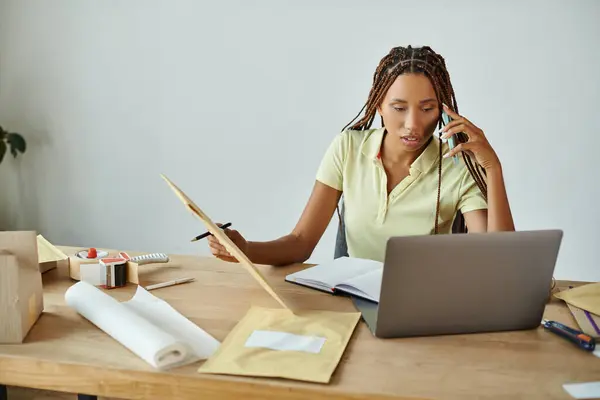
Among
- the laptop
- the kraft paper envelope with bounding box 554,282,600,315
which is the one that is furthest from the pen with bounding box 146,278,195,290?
the kraft paper envelope with bounding box 554,282,600,315

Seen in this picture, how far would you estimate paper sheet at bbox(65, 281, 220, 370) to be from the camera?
45.3 inches

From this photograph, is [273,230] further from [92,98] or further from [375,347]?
[375,347]

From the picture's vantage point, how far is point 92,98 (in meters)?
3.38

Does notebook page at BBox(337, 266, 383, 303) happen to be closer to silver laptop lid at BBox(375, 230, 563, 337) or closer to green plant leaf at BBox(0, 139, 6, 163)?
silver laptop lid at BBox(375, 230, 563, 337)

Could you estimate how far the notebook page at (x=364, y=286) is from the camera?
4.80 feet

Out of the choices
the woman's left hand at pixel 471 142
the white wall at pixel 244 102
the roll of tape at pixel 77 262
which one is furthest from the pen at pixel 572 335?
the white wall at pixel 244 102

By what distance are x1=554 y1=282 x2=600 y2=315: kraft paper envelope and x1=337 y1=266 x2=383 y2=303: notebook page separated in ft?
1.30

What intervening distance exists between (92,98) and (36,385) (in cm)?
242

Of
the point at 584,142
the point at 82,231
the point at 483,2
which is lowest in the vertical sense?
the point at 82,231

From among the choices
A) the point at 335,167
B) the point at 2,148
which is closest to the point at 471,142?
the point at 335,167

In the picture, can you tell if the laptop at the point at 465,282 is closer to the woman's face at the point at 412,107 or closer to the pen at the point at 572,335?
the pen at the point at 572,335

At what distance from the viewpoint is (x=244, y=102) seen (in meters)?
3.18

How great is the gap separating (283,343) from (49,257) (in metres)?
0.74

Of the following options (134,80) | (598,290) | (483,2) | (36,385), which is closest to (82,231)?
(134,80)
